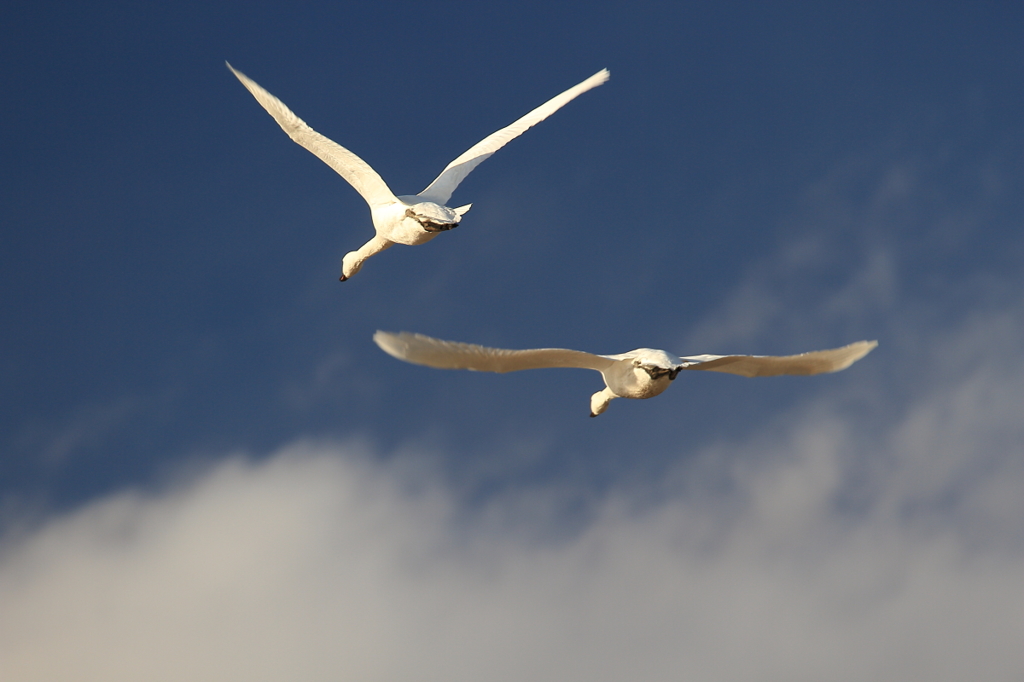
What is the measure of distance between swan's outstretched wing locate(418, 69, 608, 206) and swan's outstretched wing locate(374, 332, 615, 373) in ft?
41.0

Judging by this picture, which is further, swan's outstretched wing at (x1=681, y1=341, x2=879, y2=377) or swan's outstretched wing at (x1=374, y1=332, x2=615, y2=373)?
swan's outstretched wing at (x1=681, y1=341, x2=879, y2=377)

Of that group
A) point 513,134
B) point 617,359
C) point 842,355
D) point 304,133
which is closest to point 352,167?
point 304,133

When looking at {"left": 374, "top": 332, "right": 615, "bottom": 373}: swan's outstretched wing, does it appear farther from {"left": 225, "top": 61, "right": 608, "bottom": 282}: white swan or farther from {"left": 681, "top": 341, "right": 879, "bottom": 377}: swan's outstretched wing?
{"left": 225, "top": 61, "right": 608, "bottom": 282}: white swan

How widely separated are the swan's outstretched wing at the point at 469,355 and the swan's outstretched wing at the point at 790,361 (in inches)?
106

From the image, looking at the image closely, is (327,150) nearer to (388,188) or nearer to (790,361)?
(388,188)

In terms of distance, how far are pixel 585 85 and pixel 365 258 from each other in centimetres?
948

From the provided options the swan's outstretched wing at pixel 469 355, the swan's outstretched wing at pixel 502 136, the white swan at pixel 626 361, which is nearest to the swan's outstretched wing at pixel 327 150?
the swan's outstretched wing at pixel 502 136

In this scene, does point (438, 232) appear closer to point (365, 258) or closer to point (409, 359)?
point (365, 258)

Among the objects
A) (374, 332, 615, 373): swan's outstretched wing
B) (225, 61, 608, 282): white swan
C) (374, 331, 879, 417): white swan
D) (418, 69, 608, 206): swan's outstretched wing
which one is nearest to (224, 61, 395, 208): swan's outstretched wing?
(225, 61, 608, 282): white swan

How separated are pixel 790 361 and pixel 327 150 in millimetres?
15291

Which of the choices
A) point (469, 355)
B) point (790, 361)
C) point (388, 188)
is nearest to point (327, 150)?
point (388, 188)

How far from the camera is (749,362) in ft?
90.3

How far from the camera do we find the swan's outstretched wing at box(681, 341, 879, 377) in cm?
2684

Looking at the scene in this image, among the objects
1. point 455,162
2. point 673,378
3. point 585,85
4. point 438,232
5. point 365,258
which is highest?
point 585,85
